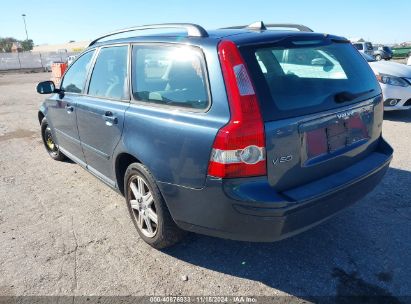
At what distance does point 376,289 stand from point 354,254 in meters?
0.42

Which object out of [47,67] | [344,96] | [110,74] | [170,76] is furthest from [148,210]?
[47,67]

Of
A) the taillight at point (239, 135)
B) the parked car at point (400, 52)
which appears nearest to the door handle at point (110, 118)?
the taillight at point (239, 135)

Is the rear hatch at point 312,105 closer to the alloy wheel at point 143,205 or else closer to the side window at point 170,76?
the side window at point 170,76

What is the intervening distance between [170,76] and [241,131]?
0.84 metres

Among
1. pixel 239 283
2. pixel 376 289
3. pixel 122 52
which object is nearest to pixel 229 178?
pixel 239 283

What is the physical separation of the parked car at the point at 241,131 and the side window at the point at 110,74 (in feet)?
0.07

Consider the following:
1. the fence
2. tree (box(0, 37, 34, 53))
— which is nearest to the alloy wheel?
the fence

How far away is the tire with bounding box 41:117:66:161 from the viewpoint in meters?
5.50

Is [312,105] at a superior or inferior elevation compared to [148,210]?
superior

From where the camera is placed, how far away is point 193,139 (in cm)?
232

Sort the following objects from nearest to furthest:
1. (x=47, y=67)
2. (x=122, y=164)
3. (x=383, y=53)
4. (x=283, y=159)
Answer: (x=283, y=159) → (x=122, y=164) → (x=383, y=53) → (x=47, y=67)

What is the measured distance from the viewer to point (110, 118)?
3.16 metres

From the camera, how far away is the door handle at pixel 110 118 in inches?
122

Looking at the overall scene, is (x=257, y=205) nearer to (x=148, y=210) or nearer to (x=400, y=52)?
(x=148, y=210)
